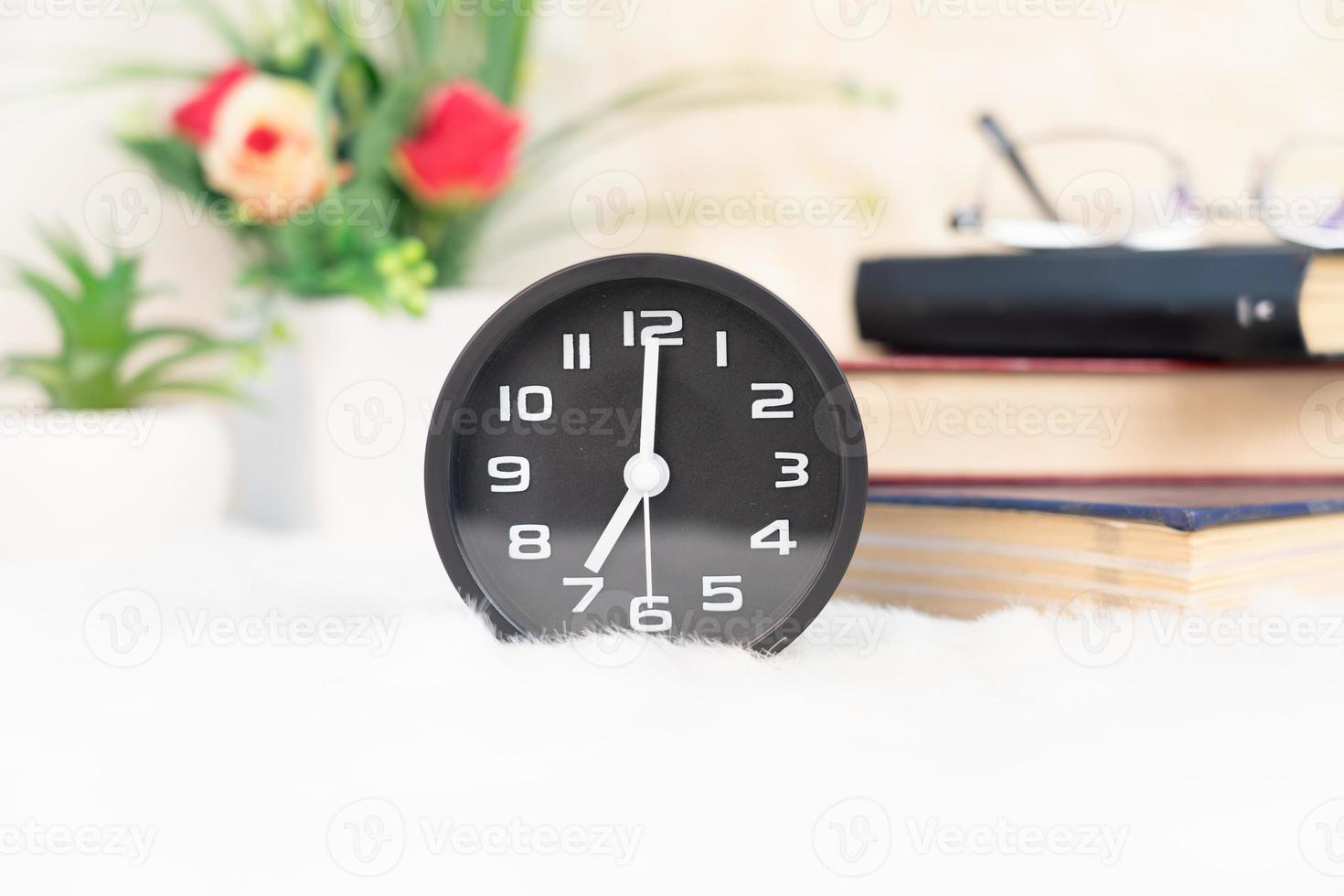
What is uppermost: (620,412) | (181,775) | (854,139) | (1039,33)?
(1039,33)

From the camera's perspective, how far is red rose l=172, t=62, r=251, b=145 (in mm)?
1166

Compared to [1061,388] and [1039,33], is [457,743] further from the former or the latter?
[1039,33]

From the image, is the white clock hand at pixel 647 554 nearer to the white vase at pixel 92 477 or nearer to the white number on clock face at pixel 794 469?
the white number on clock face at pixel 794 469

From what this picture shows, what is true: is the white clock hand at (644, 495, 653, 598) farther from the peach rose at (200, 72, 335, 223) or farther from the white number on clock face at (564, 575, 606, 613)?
the peach rose at (200, 72, 335, 223)

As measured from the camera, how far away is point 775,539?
0.66 metres

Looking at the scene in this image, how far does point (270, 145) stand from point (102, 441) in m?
0.33

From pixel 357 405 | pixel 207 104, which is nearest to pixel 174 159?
pixel 207 104

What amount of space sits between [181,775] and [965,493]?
499mm

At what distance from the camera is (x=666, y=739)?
526 mm

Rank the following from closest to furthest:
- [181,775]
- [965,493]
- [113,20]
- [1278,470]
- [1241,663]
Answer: [181,775] → [1241,663] → [965,493] → [1278,470] → [113,20]

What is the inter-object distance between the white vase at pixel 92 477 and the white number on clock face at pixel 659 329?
21.6 inches

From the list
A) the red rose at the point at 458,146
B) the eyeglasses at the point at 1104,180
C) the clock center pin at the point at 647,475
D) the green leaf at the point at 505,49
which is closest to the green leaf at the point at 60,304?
the red rose at the point at 458,146

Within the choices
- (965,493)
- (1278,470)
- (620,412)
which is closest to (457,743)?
(620,412)

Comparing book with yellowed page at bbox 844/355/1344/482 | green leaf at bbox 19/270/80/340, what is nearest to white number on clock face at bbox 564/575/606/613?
book with yellowed page at bbox 844/355/1344/482
